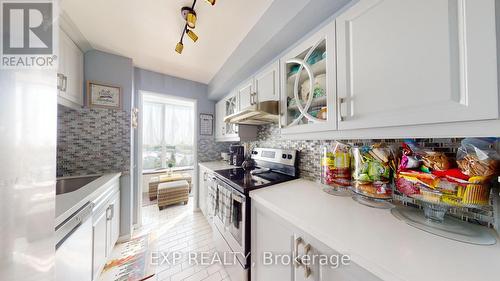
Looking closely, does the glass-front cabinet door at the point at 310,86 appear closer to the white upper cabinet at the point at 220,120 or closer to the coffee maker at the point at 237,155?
the coffee maker at the point at 237,155

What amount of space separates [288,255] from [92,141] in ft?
8.00

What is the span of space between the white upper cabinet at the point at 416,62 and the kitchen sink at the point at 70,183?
2558 millimetres

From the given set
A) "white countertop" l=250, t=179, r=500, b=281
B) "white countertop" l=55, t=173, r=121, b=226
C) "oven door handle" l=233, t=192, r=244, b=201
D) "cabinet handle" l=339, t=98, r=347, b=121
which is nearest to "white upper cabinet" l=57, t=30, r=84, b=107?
"white countertop" l=55, t=173, r=121, b=226

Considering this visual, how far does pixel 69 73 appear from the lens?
4.92 ft

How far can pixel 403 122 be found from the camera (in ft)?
1.99

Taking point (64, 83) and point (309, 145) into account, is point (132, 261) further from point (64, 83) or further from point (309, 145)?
point (309, 145)

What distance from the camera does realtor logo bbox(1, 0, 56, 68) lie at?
11.2 inches

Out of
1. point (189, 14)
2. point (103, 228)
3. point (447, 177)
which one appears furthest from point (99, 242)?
point (447, 177)

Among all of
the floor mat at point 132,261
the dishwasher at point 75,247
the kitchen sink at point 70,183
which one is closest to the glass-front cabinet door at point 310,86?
the dishwasher at point 75,247

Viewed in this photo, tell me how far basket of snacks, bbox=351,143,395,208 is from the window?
3.93 meters

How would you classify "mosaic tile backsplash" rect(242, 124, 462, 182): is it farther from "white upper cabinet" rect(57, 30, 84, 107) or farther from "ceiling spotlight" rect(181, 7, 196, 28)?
"white upper cabinet" rect(57, 30, 84, 107)

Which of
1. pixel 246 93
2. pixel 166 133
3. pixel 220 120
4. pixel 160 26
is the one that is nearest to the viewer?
pixel 160 26

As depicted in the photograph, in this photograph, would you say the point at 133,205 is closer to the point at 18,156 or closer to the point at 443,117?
the point at 18,156

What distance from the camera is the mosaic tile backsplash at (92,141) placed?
167 centimetres
